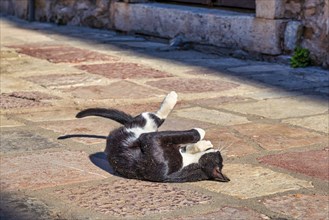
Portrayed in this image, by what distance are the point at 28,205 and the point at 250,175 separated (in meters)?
0.78

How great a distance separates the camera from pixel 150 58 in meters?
5.53

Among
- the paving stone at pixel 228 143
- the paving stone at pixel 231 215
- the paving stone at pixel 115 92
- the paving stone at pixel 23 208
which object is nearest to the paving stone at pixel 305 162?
the paving stone at pixel 228 143

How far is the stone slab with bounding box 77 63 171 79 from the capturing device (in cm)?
478

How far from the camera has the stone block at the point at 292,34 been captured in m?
5.29

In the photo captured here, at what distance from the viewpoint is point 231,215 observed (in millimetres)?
2307

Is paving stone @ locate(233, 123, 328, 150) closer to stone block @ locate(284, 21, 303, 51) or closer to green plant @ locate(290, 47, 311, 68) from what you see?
green plant @ locate(290, 47, 311, 68)

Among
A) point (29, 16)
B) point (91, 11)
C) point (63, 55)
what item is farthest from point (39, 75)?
point (29, 16)

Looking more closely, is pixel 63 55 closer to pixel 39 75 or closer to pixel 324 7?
pixel 39 75

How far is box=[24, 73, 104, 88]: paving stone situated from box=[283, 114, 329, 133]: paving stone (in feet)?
4.23

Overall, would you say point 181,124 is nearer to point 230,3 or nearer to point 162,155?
point 162,155

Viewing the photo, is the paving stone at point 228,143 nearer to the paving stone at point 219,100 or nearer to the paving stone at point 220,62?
the paving stone at point 219,100

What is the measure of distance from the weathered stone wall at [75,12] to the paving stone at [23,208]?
4.89 metres

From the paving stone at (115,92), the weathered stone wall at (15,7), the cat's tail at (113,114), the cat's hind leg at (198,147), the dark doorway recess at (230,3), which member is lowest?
the weathered stone wall at (15,7)

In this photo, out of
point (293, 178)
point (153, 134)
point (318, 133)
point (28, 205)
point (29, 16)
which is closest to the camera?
point (28, 205)
